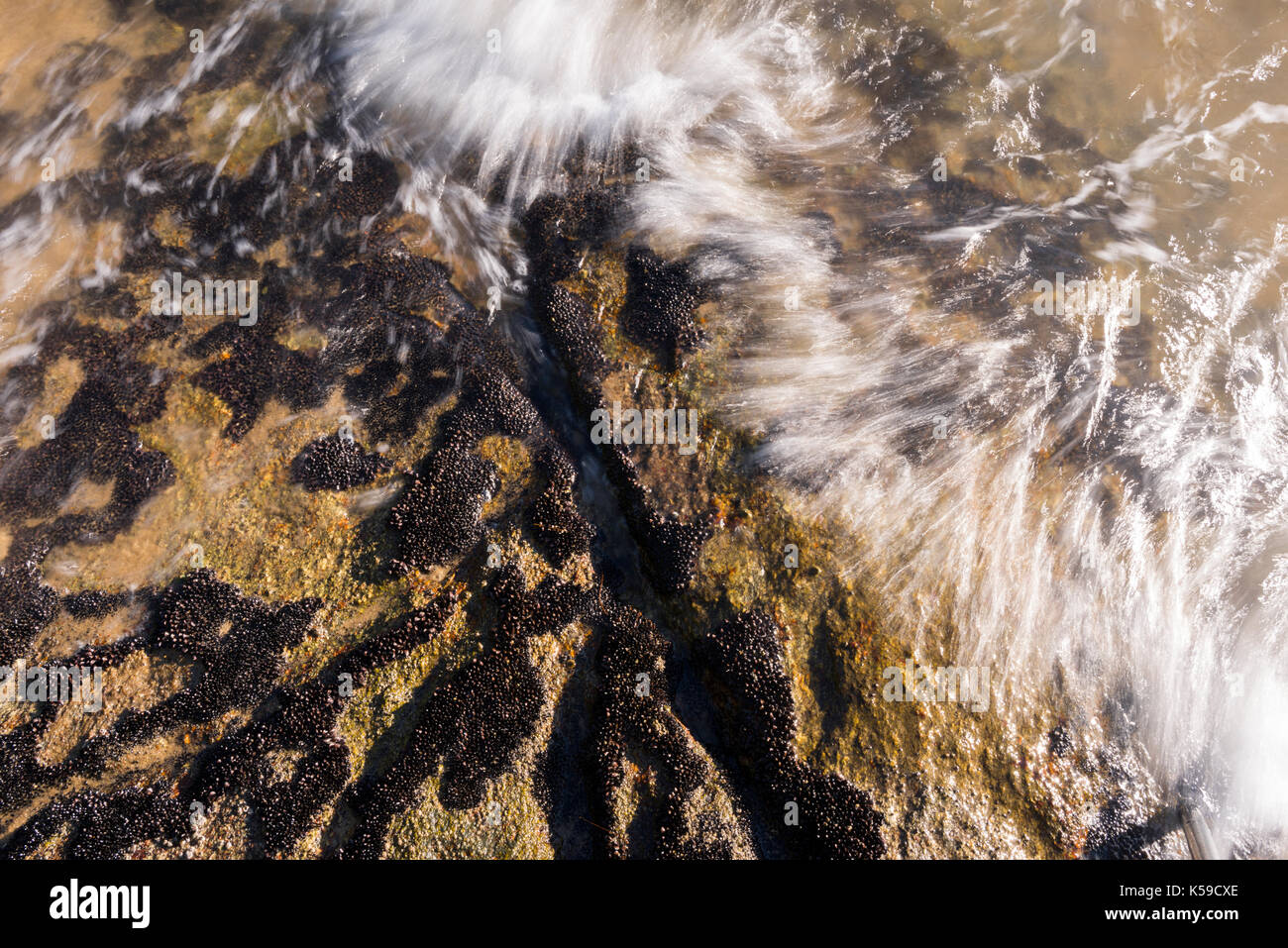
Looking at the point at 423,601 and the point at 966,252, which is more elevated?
the point at 966,252

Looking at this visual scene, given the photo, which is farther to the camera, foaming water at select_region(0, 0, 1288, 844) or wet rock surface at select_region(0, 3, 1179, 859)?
foaming water at select_region(0, 0, 1288, 844)

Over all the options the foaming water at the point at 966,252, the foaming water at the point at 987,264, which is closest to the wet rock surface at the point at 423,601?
the foaming water at the point at 966,252

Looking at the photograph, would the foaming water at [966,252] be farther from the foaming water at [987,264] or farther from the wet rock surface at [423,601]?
the wet rock surface at [423,601]

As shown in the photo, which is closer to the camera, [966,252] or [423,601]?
[423,601]

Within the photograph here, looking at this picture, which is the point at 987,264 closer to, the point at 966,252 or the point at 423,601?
the point at 966,252

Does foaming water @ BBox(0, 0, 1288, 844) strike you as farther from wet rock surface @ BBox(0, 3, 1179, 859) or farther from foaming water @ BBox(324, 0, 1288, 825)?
wet rock surface @ BBox(0, 3, 1179, 859)

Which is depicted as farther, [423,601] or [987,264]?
[987,264]

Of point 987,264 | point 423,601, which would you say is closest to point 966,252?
point 987,264

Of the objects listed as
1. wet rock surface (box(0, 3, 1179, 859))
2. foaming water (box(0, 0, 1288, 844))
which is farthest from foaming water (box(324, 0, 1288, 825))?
wet rock surface (box(0, 3, 1179, 859))

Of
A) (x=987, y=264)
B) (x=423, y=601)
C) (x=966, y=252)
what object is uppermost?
(x=966, y=252)
